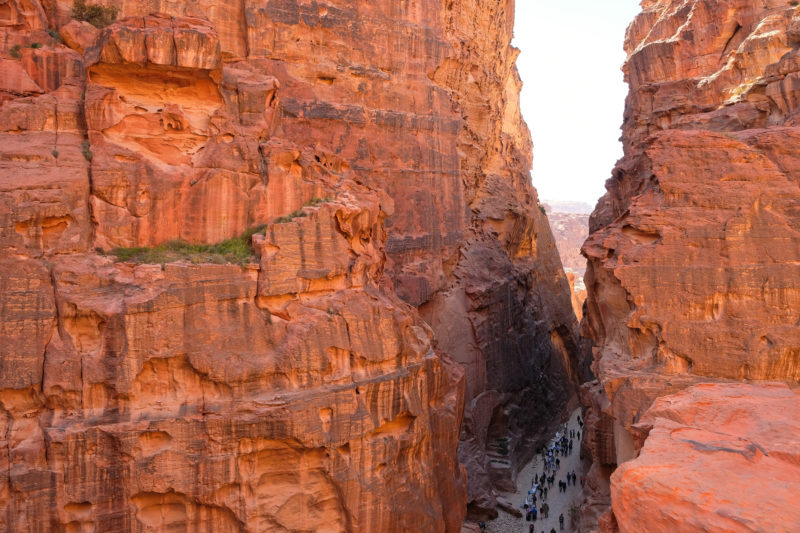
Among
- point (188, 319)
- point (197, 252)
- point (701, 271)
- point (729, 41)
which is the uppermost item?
point (729, 41)

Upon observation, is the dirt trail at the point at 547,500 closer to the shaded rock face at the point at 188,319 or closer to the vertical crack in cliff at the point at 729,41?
the shaded rock face at the point at 188,319

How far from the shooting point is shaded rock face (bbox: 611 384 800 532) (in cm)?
600

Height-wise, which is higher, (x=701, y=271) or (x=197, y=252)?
(x=197, y=252)

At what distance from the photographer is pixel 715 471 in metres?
6.84

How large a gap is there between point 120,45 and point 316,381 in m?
10.4

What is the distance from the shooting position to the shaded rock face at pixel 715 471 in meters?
6.00

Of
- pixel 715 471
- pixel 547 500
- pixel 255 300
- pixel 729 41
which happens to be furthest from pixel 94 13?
pixel 729 41

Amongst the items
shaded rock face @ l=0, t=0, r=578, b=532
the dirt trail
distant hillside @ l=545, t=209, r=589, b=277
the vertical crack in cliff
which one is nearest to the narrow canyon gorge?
shaded rock face @ l=0, t=0, r=578, b=532

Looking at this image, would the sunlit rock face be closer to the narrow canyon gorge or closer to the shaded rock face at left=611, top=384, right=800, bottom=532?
the narrow canyon gorge

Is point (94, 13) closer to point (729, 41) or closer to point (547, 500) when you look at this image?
point (547, 500)

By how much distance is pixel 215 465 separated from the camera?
15055mm

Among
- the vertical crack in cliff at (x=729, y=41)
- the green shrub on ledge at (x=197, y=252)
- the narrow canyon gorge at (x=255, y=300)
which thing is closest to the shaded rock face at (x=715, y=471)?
the narrow canyon gorge at (x=255, y=300)

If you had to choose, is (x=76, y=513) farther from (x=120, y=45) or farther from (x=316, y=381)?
(x=120, y=45)

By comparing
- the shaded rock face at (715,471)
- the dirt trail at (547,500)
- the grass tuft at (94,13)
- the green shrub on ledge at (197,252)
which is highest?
the grass tuft at (94,13)
